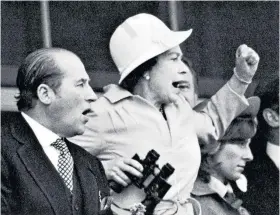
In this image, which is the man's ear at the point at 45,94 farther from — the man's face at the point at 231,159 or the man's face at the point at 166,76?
the man's face at the point at 231,159

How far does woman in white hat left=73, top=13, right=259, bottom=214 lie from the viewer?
256 inches

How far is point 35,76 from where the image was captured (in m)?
5.91

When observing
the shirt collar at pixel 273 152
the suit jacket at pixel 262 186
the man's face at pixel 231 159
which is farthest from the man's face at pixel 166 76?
the shirt collar at pixel 273 152

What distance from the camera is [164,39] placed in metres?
6.69

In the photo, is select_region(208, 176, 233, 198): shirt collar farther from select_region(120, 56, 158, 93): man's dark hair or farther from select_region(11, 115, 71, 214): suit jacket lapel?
select_region(11, 115, 71, 214): suit jacket lapel

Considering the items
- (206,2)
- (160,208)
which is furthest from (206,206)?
(206,2)

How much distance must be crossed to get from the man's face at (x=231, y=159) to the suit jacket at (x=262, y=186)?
0.23 meters

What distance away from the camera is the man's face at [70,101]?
594 centimetres

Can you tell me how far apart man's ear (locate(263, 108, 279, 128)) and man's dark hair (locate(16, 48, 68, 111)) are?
90.7 inches

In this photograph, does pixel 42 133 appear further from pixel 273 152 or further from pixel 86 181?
pixel 273 152

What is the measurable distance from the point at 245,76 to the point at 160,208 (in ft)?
3.13

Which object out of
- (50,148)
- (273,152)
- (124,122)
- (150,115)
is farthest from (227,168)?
(50,148)

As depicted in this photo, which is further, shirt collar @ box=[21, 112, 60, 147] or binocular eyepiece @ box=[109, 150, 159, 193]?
binocular eyepiece @ box=[109, 150, 159, 193]

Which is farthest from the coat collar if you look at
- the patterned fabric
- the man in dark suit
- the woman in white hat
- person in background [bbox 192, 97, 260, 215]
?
the patterned fabric
